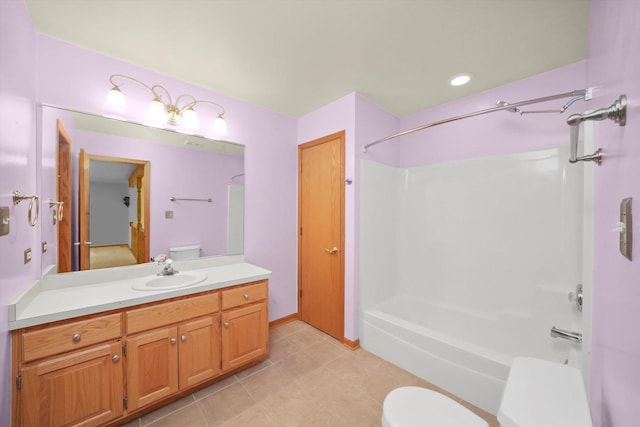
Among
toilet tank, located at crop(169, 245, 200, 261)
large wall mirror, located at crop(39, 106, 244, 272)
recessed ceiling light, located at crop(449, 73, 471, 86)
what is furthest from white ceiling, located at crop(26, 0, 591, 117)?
toilet tank, located at crop(169, 245, 200, 261)

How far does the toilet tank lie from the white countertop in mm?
45

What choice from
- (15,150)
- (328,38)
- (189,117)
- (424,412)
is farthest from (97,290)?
(328,38)

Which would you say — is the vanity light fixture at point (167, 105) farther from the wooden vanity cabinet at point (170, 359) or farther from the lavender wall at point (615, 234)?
the lavender wall at point (615, 234)

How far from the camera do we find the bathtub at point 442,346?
1.54 m

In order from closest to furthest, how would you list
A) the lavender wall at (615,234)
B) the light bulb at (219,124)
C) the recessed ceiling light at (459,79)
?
the lavender wall at (615,234), the recessed ceiling light at (459,79), the light bulb at (219,124)

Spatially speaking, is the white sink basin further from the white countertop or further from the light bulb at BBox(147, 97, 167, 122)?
the light bulb at BBox(147, 97, 167, 122)

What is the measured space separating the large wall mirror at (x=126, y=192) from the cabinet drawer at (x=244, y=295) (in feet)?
1.86

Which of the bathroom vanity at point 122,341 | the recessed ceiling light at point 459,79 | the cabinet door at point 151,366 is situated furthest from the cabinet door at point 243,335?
the recessed ceiling light at point 459,79

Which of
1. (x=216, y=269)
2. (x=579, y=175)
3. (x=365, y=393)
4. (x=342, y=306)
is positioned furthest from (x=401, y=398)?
(x=579, y=175)

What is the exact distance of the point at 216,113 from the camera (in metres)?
2.28

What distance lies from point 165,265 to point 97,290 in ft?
1.42

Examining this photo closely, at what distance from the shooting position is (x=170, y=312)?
152cm

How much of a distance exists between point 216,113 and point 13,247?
1.68 meters

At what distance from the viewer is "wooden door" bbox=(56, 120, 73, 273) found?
1.57m
